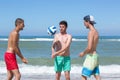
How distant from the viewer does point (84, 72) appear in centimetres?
727

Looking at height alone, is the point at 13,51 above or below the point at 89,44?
below

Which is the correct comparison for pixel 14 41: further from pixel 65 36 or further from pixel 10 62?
pixel 65 36

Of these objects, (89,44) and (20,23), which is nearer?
(89,44)

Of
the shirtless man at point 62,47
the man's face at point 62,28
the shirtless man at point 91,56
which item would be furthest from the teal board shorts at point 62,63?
the shirtless man at point 91,56

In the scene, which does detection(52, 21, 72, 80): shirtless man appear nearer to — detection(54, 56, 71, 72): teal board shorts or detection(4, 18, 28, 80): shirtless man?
detection(54, 56, 71, 72): teal board shorts

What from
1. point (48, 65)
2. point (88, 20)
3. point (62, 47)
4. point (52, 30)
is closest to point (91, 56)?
point (88, 20)

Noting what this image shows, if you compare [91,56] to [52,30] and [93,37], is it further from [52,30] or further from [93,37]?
[52,30]

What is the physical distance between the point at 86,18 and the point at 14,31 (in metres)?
1.56

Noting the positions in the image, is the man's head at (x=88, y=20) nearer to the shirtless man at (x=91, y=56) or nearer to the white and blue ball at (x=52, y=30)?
the shirtless man at (x=91, y=56)

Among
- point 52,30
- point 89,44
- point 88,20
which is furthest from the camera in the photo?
point 52,30

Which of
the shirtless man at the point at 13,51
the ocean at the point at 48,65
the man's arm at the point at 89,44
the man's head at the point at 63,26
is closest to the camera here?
the man's arm at the point at 89,44

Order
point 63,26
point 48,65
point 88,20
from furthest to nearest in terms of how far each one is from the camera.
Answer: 1. point 48,65
2. point 63,26
3. point 88,20

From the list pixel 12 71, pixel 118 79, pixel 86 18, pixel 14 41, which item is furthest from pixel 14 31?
pixel 118 79

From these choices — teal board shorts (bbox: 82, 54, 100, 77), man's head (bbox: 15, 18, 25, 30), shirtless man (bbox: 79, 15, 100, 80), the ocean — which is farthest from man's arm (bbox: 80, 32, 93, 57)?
the ocean
